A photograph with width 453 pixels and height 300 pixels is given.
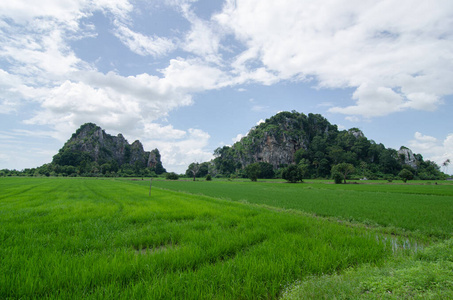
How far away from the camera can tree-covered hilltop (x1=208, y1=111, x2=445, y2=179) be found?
339 ft

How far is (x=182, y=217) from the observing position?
349 inches

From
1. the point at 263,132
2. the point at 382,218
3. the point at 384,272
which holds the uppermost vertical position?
the point at 263,132

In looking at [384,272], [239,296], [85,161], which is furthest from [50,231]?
[85,161]

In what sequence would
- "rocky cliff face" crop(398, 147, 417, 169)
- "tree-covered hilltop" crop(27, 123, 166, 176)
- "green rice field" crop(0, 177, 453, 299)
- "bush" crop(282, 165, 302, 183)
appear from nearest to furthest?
1. "green rice field" crop(0, 177, 453, 299)
2. "bush" crop(282, 165, 302, 183)
3. "rocky cliff face" crop(398, 147, 417, 169)
4. "tree-covered hilltop" crop(27, 123, 166, 176)

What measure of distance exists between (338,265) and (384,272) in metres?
0.95

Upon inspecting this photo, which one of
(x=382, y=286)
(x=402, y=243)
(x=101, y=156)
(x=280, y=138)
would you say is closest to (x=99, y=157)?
(x=101, y=156)

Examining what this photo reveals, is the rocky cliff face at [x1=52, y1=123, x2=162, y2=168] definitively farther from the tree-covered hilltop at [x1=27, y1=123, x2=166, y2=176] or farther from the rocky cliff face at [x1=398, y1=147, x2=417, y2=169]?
the rocky cliff face at [x1=398, y1=147, x2=417, y2=169]

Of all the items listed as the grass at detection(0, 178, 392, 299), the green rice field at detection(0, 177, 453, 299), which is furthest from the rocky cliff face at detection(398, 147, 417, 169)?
the grass at detection(0, 178, 392, 299)

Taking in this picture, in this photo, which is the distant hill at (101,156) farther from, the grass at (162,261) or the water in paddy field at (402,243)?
the water in paddy field at (402,243)

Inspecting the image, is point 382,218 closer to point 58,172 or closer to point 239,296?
point 239,296

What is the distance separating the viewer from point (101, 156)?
15325 centimetres

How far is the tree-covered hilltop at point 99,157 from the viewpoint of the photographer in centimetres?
11512

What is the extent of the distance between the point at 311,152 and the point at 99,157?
154025mm

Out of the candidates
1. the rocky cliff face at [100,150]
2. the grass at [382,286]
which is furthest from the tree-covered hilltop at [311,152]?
the grass at [382,286]
